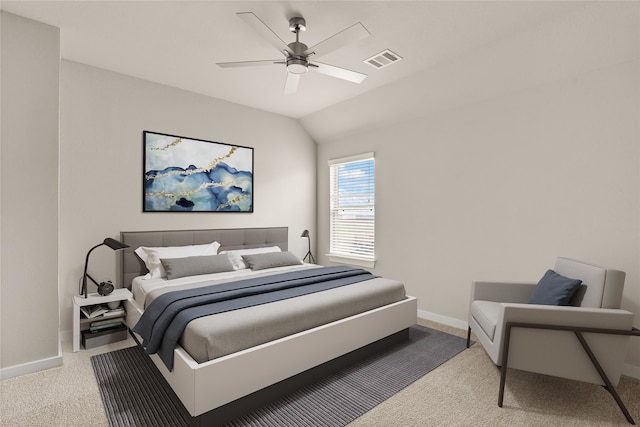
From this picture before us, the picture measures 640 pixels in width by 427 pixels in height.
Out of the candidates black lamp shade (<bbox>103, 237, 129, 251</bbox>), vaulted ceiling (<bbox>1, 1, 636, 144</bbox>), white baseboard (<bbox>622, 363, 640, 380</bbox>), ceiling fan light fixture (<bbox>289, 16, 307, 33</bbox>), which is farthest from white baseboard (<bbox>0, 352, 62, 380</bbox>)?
white baseboard (<bbox>622, 363, 640, 380</bbox>)

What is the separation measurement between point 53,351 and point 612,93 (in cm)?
504

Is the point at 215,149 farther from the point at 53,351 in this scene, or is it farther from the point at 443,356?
the point at 443,356

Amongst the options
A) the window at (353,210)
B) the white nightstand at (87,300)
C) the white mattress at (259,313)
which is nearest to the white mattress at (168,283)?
the white mattress at (259,313)

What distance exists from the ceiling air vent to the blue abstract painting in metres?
2.13

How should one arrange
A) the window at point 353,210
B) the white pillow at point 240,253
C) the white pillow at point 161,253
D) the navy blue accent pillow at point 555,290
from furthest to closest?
the window at point 353,210
the white pillow at point 240,253
the white pillow at point 161,253
the navy blue accent pillow at point 555,290

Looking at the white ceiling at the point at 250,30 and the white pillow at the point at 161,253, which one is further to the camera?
the white pillow at the point at 161,253

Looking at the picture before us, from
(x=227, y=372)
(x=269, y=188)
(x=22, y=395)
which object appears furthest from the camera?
(x=269, y=188)

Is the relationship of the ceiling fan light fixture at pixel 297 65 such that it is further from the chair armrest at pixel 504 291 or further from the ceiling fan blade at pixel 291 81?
the chair armrest at pixel 504 291

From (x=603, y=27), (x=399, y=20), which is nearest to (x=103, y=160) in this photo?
(x=399, y=20)

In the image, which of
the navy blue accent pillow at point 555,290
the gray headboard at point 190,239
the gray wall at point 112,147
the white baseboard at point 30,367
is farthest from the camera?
the gray headboard at point 190,239

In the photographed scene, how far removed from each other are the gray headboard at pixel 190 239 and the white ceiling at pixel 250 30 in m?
1.79

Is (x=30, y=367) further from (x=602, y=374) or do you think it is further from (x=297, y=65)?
(x=602, y=374)

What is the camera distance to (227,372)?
1.91 meters

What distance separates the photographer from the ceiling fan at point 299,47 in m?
2.12
